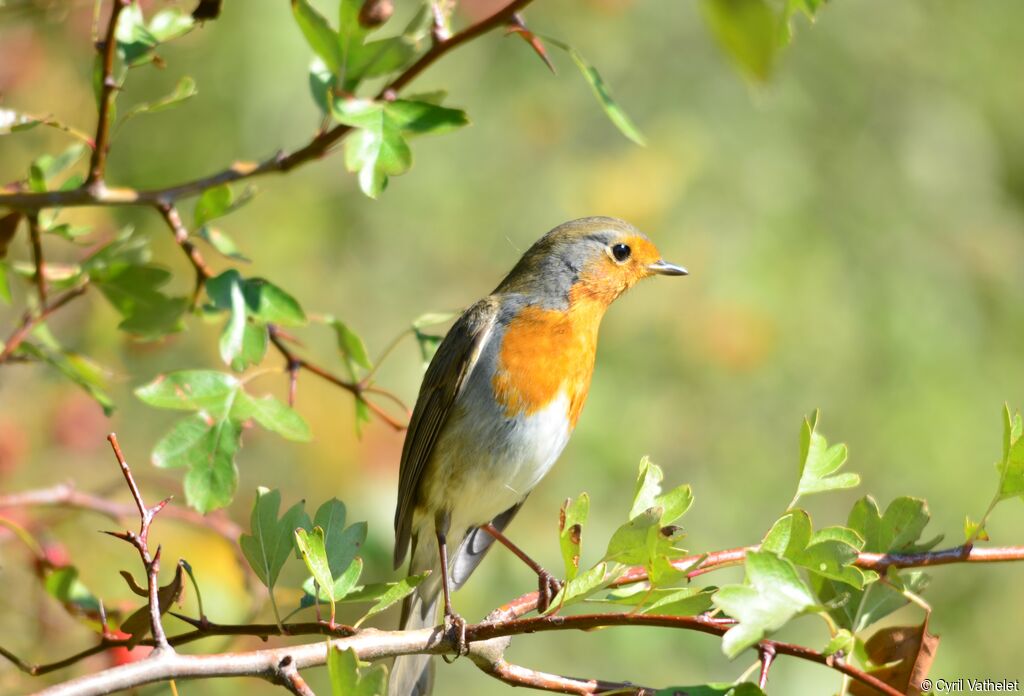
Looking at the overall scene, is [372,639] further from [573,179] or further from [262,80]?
[573,179]

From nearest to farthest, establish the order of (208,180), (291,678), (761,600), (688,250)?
(761,600), (291,678), (208,180), (688,250)

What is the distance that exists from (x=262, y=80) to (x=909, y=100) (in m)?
4.00

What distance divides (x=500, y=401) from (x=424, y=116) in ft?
4.15

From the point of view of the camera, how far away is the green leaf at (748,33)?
91cm

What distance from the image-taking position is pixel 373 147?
6.33 feet

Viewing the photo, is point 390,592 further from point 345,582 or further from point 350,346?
point 350,346

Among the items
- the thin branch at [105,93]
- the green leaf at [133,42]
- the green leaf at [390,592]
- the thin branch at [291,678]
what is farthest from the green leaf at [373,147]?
the thin branch at [291,678]

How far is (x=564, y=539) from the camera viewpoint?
1.71m

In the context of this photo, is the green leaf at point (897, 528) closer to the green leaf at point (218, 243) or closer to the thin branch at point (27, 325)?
the green leaf at point (218, 243)

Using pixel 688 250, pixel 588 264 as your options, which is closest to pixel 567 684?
pixel 588 264

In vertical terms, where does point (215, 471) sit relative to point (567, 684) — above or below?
above

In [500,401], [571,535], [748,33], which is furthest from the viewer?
[500,401]

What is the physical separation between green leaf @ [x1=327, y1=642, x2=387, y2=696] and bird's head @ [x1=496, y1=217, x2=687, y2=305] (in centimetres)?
193

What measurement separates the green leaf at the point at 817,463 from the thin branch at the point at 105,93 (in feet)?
4.37
